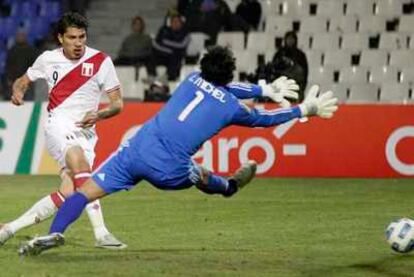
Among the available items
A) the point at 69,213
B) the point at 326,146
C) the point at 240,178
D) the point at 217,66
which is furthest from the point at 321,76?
the point at 69,213

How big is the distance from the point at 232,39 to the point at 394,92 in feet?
10.4

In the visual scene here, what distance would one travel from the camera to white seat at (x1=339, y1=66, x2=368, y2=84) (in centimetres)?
1983

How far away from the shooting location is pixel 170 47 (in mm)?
19750

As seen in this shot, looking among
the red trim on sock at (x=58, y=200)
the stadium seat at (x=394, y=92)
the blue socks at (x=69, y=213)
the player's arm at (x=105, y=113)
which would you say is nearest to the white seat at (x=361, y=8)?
the stadium seat at (x=394, y=92)

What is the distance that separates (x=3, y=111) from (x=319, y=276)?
9502 mm

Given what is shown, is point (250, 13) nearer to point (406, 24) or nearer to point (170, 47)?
point (170, 47)

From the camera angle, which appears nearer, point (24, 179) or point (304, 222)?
point (304, 222)

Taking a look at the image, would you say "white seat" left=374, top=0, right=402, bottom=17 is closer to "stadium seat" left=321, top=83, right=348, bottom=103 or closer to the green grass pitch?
"stadium seat" left=321, top=83, right=348, bottom=103

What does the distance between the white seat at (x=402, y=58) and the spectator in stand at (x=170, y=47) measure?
12.3 ft

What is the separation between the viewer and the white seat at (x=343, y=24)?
20.5 metres

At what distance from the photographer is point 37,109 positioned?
16.8 m

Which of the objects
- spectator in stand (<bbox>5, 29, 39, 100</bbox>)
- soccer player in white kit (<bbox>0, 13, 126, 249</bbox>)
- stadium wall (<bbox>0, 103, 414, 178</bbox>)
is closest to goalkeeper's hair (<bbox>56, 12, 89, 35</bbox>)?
soccer player in white kit (<bbox>0, 13, 126, 249</bbox>)

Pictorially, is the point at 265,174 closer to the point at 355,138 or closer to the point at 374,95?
the point at 355,138

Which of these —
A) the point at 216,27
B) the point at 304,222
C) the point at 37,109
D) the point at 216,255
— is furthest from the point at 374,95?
the point at 216,255
